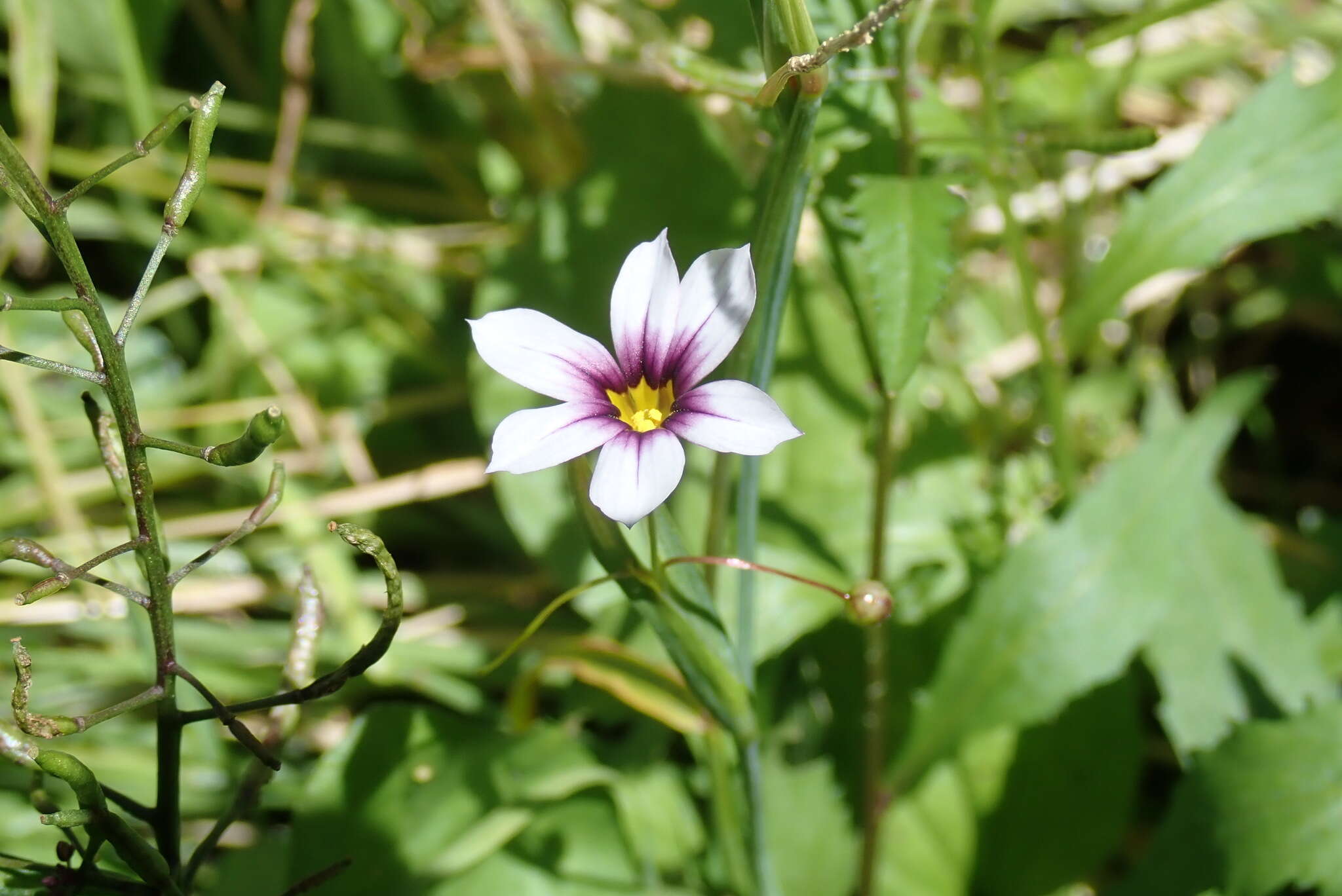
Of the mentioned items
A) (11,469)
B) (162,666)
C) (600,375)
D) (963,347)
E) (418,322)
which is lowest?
(162,666)

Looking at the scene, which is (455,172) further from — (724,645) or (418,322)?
(724,645)

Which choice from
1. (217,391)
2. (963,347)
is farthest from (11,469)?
(963,347)

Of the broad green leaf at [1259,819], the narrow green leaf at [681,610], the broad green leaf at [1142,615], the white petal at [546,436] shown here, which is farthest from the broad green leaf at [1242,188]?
the white petal at [546,436]

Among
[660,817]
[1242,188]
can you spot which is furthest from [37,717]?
[1242,188]

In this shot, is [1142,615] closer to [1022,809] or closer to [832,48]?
[1022,809]

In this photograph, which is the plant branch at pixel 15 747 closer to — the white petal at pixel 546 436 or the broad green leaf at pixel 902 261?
the white petal at pixel 546 436

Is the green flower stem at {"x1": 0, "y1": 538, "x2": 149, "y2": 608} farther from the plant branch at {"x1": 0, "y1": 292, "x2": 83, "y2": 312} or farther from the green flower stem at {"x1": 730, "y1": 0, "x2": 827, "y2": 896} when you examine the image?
the green flower stem at {"x1": 730, "y1": 0, "x2": 827, "y2": 896}
